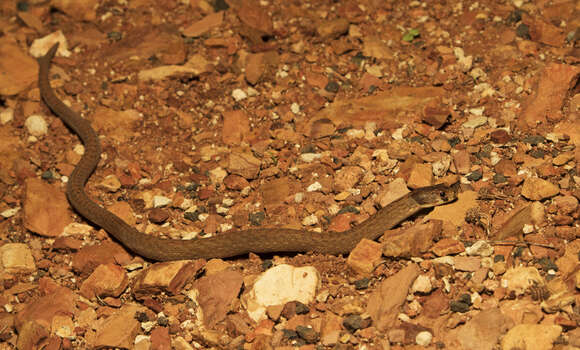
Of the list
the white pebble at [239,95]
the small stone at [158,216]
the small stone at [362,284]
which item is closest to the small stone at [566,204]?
the small stone at [362,284]

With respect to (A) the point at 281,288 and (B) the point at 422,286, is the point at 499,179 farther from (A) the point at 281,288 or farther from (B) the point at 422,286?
(A) the point at 281,288

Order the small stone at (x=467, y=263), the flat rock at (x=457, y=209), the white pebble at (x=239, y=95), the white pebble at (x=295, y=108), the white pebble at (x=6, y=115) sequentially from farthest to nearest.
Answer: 1. the white pebble at (x=6, y=115)
2. the white pebble at (x=239, y=95)
3. the white pebble at (x=295, y=108)
4. the flat rock at (x=457, y=209)
5. the small stone at (x=467, y=263)

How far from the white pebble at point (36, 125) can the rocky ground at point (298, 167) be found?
4 cm

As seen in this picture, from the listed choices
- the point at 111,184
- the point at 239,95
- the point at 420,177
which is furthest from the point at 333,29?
the point at 111,184

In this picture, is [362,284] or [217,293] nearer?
[362,284]

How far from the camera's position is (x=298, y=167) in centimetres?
594

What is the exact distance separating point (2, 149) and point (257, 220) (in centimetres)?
318

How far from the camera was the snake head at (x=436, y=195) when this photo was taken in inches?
207

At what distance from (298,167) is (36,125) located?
10.6 ft

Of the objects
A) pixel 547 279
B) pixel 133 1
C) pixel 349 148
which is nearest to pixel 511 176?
pixel 547 279

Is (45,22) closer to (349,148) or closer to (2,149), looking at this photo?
(2,149)

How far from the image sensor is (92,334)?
4.93 m

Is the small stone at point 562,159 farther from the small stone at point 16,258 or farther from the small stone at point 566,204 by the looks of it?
the small stone at point 16,258

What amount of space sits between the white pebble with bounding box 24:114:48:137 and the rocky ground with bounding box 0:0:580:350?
0.04 m
